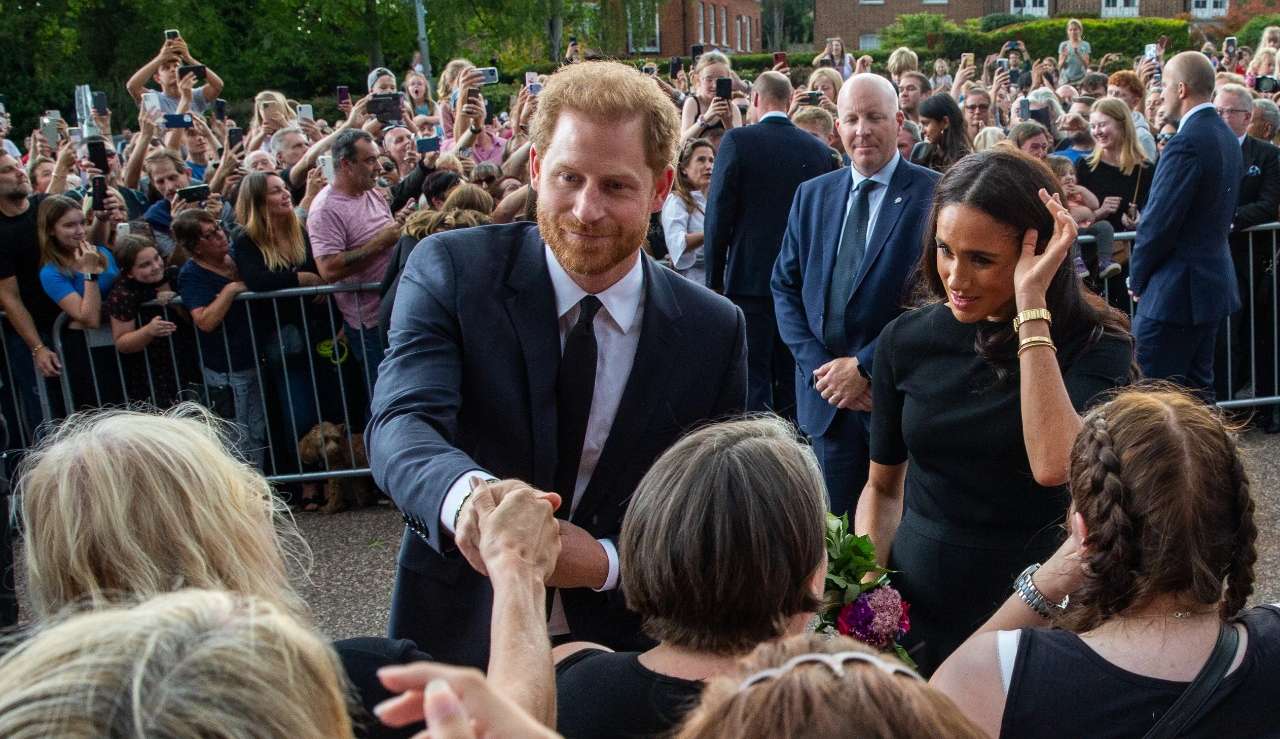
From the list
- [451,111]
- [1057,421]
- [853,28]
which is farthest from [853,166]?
[853,28]

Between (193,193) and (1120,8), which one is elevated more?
(1120,8)

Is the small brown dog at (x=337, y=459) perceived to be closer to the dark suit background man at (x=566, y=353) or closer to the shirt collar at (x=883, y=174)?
the shirt collar at (x=883, y=174)

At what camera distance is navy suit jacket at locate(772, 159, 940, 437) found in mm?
4730

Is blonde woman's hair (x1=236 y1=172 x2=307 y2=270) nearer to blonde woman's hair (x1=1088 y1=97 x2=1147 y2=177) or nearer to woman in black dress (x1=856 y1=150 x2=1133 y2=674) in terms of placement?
woman in black dress (x1=856 y1=150 x2=1133 y2=674)

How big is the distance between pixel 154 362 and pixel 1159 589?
6120mm

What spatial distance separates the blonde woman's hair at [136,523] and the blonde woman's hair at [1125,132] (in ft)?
23.8

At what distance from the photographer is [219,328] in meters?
6.67

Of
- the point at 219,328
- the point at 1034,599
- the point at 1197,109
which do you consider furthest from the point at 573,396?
the point at 1197,109

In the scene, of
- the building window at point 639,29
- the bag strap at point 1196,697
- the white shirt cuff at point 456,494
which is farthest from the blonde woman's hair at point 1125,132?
the building window at point 639,29

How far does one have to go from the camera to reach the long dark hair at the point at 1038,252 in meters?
2.86

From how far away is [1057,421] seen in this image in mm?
2623

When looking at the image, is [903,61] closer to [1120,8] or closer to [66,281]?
[66,281]

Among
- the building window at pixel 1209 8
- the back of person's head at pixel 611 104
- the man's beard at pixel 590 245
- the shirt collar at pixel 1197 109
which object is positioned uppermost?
the building window at pixel 1209 8

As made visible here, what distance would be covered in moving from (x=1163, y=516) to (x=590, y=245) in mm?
1265
